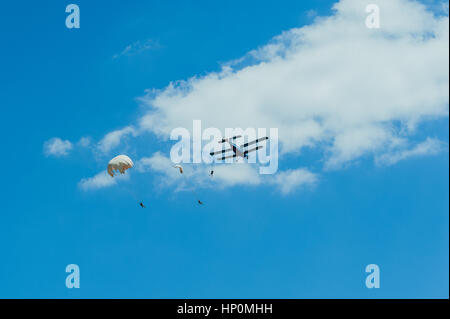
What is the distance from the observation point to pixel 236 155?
13912 centimetres
